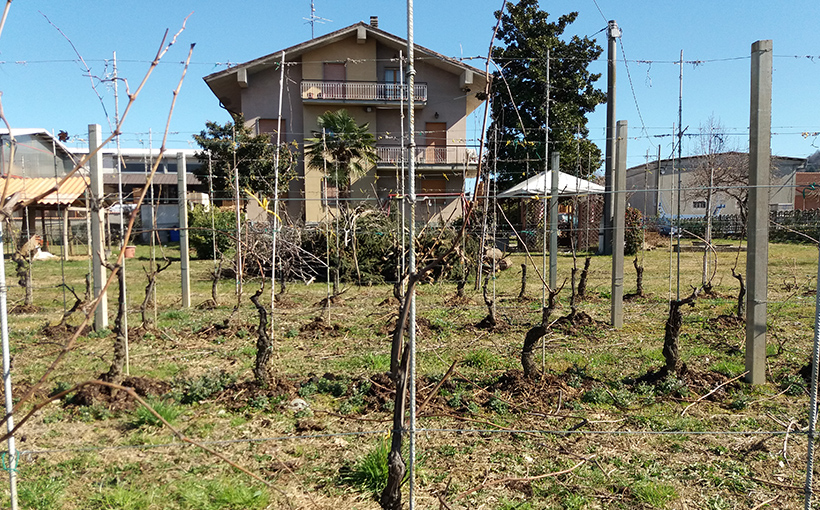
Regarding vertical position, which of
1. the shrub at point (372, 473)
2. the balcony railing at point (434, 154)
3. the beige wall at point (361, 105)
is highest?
the beige wall at point (361, 105)

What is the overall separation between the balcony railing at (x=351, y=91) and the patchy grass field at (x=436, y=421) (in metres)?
18.2

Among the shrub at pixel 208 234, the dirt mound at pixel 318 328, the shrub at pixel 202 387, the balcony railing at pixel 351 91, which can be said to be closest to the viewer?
the shrub at pixel 202 387

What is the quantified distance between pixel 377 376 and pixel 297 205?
1749 centimetres

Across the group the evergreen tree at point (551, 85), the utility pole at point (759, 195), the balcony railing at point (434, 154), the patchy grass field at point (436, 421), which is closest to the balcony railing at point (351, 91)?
the balcony railing at point (434, 154)

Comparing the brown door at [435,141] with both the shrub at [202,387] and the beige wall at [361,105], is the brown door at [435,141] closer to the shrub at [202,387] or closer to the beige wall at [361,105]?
the beige wall at [361,105]

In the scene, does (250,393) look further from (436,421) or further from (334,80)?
(334,80)

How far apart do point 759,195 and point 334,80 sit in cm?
2182

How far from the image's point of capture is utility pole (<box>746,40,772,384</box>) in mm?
4555

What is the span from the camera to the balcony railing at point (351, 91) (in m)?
24.0

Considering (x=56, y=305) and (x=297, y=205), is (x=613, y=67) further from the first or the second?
(x=56, y=305)

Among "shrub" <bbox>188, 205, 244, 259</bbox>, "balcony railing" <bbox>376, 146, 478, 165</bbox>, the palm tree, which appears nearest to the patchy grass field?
"shrub" <bbox>188, 205, 244, 259</bbox>

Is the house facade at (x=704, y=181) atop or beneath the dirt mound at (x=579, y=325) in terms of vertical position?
atop

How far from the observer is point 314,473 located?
3.31 metres

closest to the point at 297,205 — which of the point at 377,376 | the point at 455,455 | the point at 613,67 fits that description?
the point at 613,67
